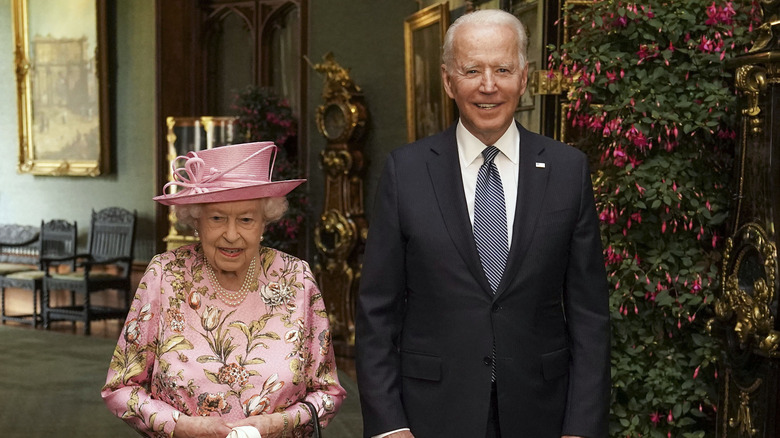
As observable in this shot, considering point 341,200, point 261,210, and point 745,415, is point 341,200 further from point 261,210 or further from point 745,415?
point 261,210

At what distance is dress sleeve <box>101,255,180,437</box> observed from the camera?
233 cm

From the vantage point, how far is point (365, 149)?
28.0 feet

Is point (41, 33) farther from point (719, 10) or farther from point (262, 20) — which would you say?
point (719, 10)

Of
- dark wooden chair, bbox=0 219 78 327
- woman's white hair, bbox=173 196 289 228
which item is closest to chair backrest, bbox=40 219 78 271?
dark wooden chair, bbox=0 219 78 327

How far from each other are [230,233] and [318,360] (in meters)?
0.38

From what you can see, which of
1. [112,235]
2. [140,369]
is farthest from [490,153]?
[112,235]

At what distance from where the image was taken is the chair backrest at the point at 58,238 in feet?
33.9

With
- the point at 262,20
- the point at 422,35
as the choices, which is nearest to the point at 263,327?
the point at 422,35

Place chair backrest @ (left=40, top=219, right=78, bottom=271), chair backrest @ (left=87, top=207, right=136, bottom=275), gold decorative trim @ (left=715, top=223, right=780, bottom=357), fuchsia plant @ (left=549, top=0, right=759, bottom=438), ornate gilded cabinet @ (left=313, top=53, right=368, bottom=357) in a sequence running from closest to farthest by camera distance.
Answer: gold decorative trim @ (left=715, top=223, right=780, bottom=357), fuchsia plant @ (left=549, top=0, right=759, bottom=438), ornate gilded cabinet @ (left=313, top=53, right=368, bottom=357), chair backrest @ (left=87, top=207, right=136, bottom=275), chair backrest @ (left=40, top=219, right=78, bottom=271)

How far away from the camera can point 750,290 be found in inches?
142

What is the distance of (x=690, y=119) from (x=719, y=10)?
0.43 metres

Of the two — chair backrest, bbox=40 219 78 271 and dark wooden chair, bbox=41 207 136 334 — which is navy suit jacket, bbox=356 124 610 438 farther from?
chair backrest, bbox=40 219 78 271

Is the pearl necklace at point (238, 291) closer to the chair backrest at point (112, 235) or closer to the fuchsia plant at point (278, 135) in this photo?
the fuchsia plant at point (278, 135)

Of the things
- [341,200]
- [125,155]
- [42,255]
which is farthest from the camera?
[125,155]
